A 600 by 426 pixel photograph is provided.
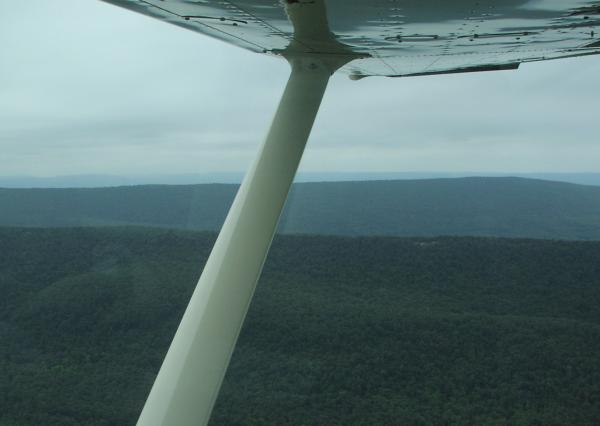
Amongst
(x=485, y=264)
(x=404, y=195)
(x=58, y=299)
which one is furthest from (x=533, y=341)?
(x=404, y=195)

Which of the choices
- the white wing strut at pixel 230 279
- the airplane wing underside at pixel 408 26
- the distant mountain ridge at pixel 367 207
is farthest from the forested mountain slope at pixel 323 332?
the white wing strut at pixel 230 279

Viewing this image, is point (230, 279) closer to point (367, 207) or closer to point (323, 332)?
point (323, 332)

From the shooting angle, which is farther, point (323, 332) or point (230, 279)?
point (323, 332)


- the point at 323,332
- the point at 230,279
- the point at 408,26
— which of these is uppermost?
the point at 408,26

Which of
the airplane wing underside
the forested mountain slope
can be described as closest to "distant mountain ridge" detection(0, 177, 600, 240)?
the forested mountain slope

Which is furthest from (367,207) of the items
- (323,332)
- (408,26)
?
Result: (408,26)

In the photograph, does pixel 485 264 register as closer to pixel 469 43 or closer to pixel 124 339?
pixel 124 339

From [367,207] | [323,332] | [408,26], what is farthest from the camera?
[367,207]
